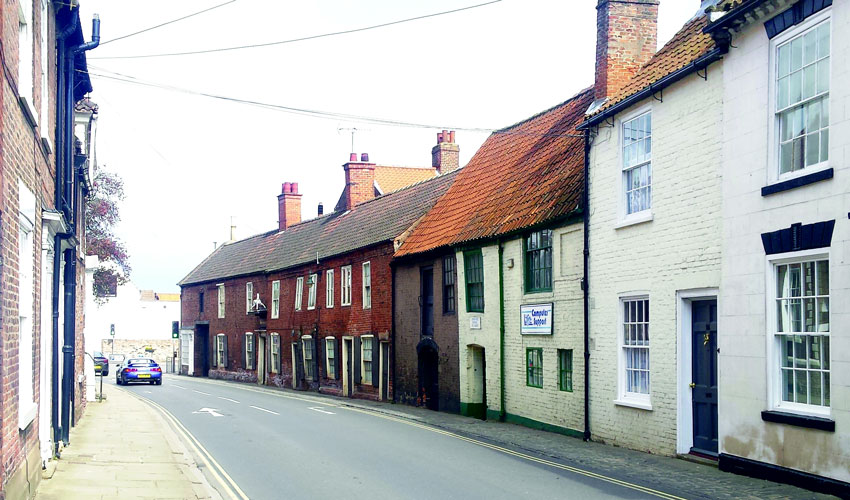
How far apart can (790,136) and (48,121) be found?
10.9 meters

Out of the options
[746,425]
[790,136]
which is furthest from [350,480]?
[790,136]

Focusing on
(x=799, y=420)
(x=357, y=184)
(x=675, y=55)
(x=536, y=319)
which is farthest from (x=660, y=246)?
(x=357, y=184)

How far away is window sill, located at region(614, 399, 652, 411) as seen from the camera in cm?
1523

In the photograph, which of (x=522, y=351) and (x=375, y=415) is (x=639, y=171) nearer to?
(x=522, y=351)

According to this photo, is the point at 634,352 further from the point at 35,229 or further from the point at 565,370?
the point at 35,229

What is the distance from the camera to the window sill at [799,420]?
10.6m

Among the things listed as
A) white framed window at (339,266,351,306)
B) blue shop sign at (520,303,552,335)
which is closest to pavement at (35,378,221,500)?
blue shop sign at (520,303,552,335)

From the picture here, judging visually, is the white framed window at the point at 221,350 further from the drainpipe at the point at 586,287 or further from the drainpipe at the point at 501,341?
the drainpipe at the point at 586,287

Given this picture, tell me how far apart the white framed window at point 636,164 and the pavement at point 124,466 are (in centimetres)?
913

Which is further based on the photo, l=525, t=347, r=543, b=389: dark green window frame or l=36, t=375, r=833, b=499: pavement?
l=525, t=347, r=543, b=389: dark green window frame

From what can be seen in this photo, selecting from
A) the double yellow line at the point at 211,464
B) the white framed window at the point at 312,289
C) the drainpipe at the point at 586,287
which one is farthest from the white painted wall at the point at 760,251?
the white framed window at the point at 312,289

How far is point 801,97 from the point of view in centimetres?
1154

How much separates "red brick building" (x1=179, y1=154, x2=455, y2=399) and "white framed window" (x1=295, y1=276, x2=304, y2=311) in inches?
1.9

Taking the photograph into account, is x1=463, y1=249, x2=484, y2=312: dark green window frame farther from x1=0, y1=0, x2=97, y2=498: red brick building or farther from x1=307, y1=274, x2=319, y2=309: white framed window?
x1=307, y1=274, x2=319, y2=309: white framed window
